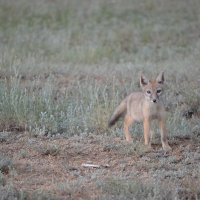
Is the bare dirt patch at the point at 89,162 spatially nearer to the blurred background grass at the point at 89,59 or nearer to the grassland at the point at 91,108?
the grassland at the point at 91,108

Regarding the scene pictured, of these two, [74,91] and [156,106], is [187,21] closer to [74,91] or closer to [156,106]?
[74,91]

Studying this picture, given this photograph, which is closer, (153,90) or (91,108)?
(153,90)

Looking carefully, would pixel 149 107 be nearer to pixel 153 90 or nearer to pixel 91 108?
pixel 153 90

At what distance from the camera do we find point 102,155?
7.99 metres

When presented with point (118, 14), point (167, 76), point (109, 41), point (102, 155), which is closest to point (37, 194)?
point (102, 155)

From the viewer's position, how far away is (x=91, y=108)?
941cm

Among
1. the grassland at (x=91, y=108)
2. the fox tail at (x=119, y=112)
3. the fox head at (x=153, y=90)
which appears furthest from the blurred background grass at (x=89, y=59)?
the fox head at (x=153, y=90)

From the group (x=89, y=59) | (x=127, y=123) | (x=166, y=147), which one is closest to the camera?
(x=166, y=147)

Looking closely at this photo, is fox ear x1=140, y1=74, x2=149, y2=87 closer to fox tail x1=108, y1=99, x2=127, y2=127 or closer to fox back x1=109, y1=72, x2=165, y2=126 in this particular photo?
fox back x1=109, y1=72, x2=165, y2=126

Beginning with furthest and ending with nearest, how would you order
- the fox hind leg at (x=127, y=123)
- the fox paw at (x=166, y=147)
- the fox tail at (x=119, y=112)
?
1. the fox tail at (x=119, y=112)
2. the fox hind leg at (x=127, y=123)
3. the fox paw at (x=166, y=147)

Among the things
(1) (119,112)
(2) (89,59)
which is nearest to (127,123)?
(1) (119,112)

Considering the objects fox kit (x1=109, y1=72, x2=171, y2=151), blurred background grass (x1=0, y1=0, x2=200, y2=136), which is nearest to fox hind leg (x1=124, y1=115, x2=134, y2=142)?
fox kit (x1=109, y1=72, x2=171, y2=151)

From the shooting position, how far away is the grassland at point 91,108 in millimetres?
6801

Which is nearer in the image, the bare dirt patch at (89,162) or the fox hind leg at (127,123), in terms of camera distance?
the bare dirt patch at (89,162)
